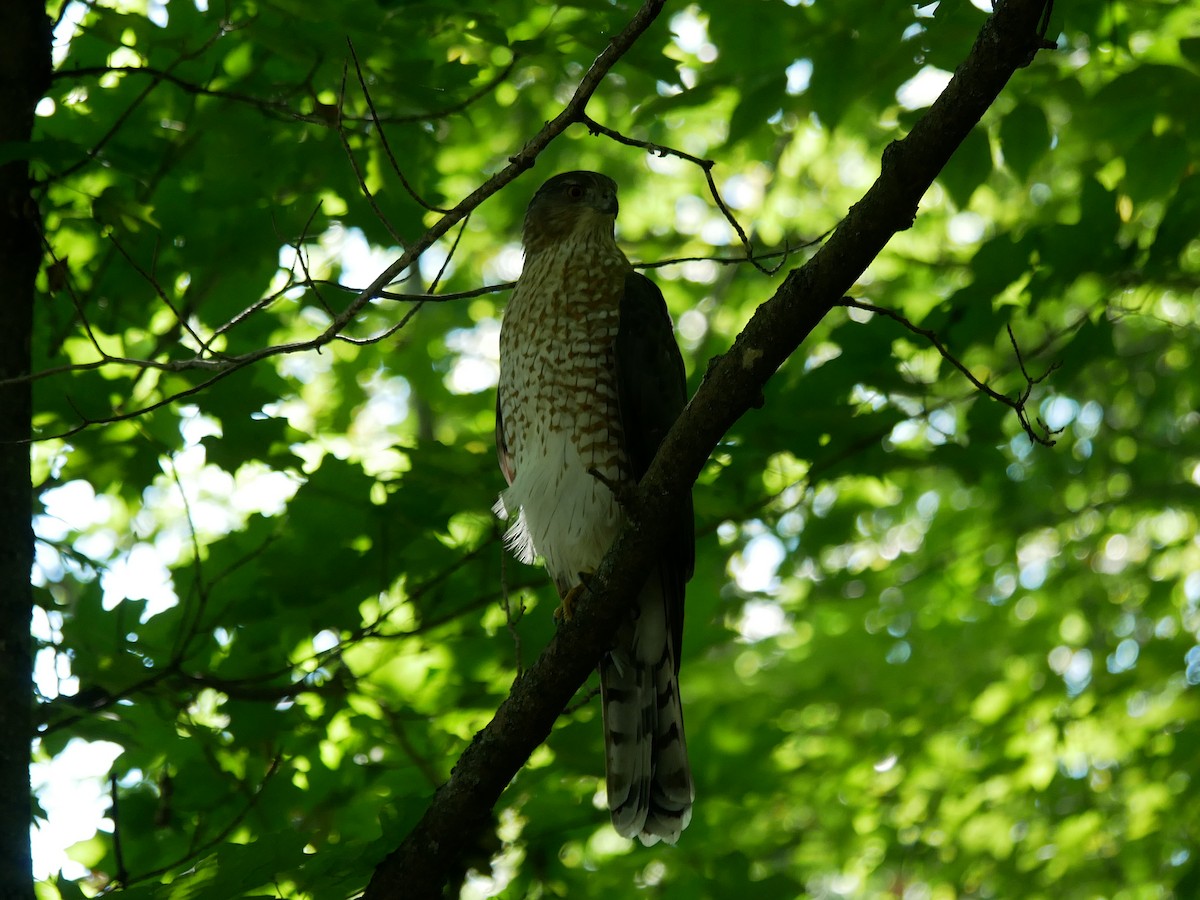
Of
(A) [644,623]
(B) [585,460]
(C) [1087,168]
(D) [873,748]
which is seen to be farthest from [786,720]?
(C) [1087,168]

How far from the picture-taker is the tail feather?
3973 millimetres

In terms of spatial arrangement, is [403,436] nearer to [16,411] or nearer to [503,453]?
[503,453]

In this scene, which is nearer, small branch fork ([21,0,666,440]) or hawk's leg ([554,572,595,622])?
small branch fork ([21,0,666,440])

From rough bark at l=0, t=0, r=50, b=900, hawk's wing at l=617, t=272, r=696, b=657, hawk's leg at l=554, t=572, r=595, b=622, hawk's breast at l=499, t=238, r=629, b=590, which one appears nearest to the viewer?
rough bark at l=0, t=0, r=50, b=900

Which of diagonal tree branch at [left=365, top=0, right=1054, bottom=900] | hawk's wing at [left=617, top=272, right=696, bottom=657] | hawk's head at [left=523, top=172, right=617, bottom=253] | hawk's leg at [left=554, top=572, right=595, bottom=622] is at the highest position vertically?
hawk's head at [left=523, top=172, right=617, bottom=253]

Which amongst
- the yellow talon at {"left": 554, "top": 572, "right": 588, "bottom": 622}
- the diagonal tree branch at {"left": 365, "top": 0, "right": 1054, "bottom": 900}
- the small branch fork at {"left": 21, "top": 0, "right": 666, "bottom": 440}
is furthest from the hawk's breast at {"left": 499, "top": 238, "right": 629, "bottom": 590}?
the small branch fork at {"left": 21, "top": 0, "right": 666, "bottom": 440}

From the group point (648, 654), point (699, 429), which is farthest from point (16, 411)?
point (648, 654)

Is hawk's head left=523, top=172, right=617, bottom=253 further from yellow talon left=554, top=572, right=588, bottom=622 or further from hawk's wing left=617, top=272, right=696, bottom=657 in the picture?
yellow talon left=554, top=572, right=588, bottom=622

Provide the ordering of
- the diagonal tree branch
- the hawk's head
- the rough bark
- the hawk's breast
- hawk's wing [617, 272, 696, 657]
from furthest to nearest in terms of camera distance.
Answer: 1. the hawk's head
2. the hawk's breast
3. hawk's wing [617, 272, 696, 657]
4. the rough bark
5. the diagonal tree branch

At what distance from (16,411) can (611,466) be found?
1.86 m

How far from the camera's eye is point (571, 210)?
185 inches

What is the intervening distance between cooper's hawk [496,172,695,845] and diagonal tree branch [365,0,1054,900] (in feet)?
2.75

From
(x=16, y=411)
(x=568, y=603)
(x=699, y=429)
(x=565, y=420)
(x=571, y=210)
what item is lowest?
(x=699, y=429)

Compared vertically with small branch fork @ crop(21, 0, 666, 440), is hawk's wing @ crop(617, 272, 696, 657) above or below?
above
